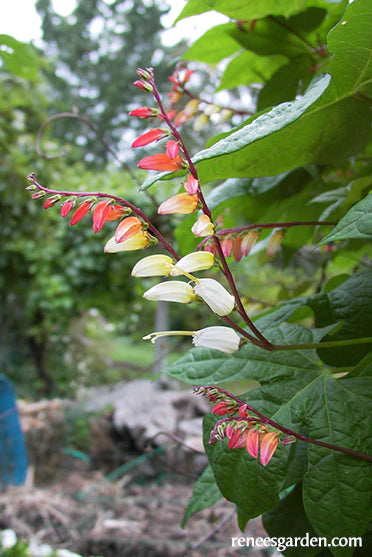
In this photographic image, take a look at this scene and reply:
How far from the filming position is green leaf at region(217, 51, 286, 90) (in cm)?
68

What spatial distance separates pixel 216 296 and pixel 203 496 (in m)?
0.30

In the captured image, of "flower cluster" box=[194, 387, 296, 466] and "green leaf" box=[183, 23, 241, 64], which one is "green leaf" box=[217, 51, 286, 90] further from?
"flower cluster" box=[194, 387, 296, 466]

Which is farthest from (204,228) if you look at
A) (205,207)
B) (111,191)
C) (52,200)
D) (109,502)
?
(111,191)

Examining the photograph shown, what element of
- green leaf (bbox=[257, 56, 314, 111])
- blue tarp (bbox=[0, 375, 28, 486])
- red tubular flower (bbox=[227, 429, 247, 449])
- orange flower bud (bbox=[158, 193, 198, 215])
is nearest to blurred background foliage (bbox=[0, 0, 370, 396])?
green leaf (bbox=[257, 56, 314, 111])

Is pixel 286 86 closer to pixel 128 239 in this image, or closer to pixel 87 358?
pixel 128 239

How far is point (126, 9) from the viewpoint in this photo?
11492 mm

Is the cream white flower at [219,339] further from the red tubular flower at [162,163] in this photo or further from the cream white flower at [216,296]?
the red tubular flower at [162,163]

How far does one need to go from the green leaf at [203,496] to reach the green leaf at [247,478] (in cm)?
12

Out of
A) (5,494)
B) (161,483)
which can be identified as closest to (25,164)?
(5,494)

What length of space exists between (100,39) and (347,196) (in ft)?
43.5

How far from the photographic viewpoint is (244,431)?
350 mm

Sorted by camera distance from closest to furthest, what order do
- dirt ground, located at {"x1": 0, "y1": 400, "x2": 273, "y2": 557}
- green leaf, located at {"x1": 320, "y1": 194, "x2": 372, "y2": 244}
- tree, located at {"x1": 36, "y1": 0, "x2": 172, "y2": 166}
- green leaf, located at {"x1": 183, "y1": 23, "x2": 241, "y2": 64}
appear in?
green leaf, located at {"x1": 320, "y1": 194, "x2": 372, "y2": 244} → green leaf, located at {"x1": 183, "y1": 23, "x2": 241, "y2": 64} → dirt ground, located at {"x1": 0, "y1": 400, "x2": 273, "y2": 557} → tree, located at {"x1": 36, "y1": 0, "x2": 172, "y2": 166}

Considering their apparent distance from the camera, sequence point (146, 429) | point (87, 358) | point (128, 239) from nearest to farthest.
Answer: point (128, 239) → point (146, 429) → point (87, 358)

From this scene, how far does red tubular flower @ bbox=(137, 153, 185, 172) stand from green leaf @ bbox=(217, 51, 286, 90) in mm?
404
